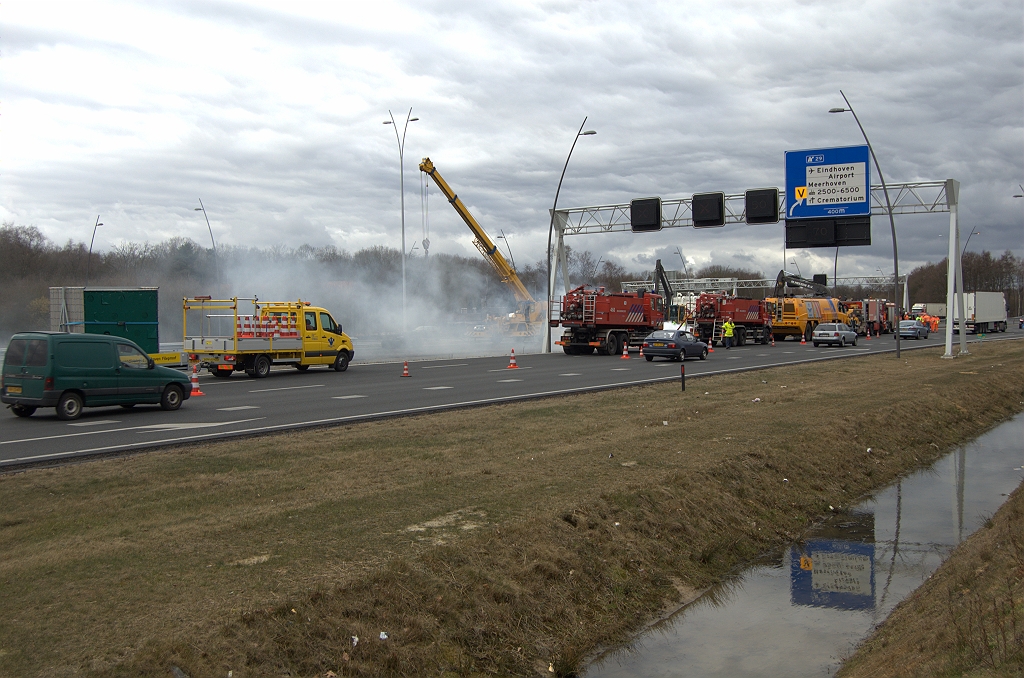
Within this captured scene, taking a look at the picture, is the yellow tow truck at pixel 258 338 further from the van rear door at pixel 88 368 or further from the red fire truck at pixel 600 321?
the red fire truck at pixel 600 321

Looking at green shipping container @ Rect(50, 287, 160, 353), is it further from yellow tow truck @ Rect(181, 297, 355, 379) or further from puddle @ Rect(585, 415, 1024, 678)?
puddle @ Rect(585, 415, 1024, 678)

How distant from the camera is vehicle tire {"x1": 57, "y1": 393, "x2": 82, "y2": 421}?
629 inches

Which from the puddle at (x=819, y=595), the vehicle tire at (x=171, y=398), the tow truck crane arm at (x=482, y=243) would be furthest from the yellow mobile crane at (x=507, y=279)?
the puddle at (x=819, y=595)

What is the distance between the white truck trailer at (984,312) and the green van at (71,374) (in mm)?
71134

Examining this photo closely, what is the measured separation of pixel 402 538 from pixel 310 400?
1254 cm

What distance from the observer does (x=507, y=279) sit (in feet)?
175

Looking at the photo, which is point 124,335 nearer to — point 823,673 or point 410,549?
point 410,549

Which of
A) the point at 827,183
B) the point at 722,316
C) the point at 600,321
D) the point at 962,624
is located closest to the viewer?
the point at 962,624

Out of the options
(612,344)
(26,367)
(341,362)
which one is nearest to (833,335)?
(612,344)

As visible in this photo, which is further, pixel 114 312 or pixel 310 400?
pixel 114 312

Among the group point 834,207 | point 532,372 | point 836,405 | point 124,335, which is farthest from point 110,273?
point 836,405

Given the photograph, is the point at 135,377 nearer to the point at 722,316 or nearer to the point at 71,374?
the point at 71,374

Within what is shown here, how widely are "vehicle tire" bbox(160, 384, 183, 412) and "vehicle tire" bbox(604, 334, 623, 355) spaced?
87.5ft

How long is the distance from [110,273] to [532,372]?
36358mm
